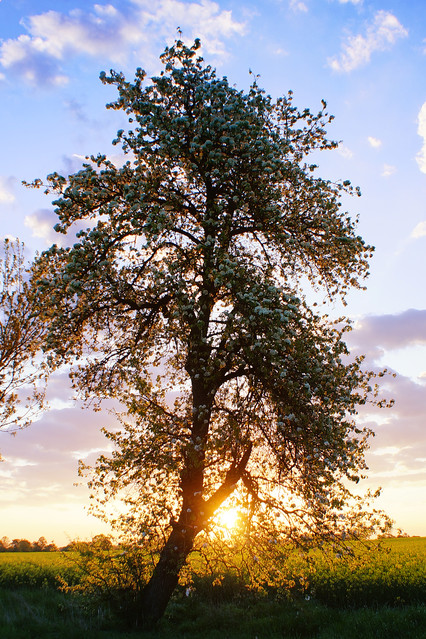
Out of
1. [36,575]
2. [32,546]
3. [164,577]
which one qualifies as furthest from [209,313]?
[32,546]

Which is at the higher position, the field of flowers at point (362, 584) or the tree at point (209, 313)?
the tree at point (209, 313)

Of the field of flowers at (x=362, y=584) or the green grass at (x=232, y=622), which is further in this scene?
the field of flowers at (x=362, y=584)

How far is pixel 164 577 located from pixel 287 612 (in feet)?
18.1

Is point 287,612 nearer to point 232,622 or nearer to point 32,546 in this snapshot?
point 232,622

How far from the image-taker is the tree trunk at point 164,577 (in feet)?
50.2

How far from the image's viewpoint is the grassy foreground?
574 inches

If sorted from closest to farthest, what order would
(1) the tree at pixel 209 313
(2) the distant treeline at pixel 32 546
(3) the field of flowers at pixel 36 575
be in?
(1) the tree at pixel 209 313 < (3) the field of flowers at pixel 36 575 < (2) the distant treeline at pixel 32 546

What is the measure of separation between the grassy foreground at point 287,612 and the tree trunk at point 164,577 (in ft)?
1.65

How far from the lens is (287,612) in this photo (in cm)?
1775

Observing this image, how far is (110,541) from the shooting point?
1589 centimetres

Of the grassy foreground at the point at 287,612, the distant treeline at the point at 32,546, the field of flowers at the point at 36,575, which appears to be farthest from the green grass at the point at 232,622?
the distant treeline at the point at 32,546

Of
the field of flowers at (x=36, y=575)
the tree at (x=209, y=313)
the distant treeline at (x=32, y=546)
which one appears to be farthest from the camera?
the distant treeline at (x=32, y=546)

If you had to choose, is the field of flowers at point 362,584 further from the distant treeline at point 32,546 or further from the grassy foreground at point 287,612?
the distant treeline at point 32,546

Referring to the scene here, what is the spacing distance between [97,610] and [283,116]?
19.9m
